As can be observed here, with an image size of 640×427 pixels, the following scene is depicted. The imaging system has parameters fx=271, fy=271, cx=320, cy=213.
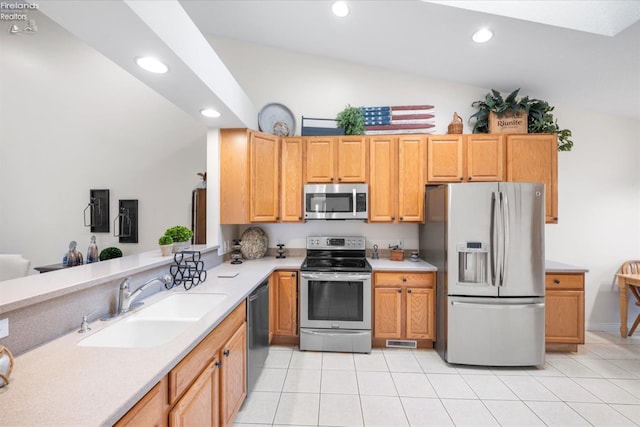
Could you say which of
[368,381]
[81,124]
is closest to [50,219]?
[81,124]

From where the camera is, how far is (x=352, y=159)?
10.3ft

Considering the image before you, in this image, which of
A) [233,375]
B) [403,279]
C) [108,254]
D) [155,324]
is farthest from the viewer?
[108,254]

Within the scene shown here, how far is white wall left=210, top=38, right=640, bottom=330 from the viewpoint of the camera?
10.8 ft

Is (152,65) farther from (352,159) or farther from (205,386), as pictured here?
(352,159)

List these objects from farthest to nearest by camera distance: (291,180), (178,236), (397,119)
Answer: (397,119) < (291,180) < (178,236)

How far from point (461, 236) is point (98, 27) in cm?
293

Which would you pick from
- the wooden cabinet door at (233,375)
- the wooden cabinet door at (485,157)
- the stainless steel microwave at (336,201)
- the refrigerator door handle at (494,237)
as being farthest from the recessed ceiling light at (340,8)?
the wooden cabinet door at (233,375)

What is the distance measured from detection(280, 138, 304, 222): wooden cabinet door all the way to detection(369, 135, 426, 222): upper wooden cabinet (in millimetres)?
825

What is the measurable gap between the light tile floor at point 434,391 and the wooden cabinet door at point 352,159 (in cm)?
191

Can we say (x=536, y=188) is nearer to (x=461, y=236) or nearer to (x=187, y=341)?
(x=461, y=236)

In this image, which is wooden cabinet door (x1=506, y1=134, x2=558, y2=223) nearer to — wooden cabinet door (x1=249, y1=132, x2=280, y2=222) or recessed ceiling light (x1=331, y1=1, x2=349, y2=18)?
recessed ceiling light (x1=331, y1=1, x2=349, y2=18)

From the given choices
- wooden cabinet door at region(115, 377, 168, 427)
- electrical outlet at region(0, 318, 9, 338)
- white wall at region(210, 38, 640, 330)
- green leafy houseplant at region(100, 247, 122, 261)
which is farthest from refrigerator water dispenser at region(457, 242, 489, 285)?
green leafy houseplant at region(100, 247, 122, 261)

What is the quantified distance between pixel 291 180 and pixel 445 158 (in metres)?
1.77

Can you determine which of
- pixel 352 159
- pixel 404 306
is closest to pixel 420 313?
pixel 404 306
